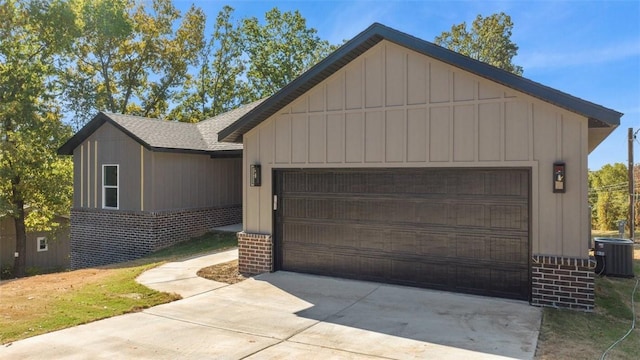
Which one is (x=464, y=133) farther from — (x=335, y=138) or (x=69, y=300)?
→ (x=69, y=300)

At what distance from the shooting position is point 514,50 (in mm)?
29766

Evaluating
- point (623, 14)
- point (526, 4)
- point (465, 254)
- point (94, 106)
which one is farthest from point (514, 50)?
point (94, 106)

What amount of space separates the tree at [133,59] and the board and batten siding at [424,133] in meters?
23.6

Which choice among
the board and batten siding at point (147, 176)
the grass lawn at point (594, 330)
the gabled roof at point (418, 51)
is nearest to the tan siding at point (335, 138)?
the gabled roof at point (418, 51)

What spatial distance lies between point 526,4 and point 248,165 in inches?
432

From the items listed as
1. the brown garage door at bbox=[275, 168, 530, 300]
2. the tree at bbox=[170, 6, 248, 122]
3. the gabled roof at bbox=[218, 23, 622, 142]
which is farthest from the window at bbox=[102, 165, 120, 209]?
the tree at bbox=[170, 6, 248, 122]

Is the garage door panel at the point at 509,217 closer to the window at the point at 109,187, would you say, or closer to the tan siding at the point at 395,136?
the tan siding at the point at 395,136

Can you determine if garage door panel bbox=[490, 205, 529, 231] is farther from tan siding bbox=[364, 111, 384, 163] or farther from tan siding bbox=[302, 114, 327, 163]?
tan siding bbox=[302, 114, 327, 163]

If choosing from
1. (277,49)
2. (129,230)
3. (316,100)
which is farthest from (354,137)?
(277,49)

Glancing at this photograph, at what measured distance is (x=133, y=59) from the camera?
97.8ft

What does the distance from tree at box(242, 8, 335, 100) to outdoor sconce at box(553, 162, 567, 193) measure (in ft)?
94.5

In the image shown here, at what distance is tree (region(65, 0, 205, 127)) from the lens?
92.1ft

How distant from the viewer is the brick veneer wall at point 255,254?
29.3 feet

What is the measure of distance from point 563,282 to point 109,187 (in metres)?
13.9
